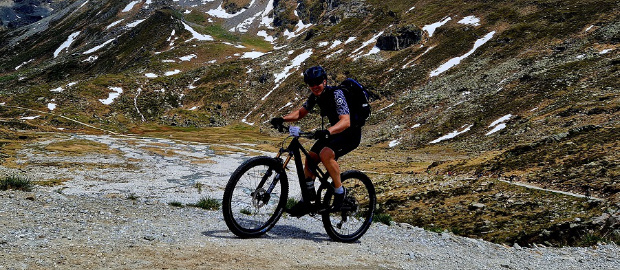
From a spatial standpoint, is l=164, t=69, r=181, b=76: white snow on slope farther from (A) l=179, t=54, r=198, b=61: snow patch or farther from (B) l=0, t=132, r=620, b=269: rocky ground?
(B) l=0, t=132, r=620, b=269: rocky ground

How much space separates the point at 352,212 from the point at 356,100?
3.14m

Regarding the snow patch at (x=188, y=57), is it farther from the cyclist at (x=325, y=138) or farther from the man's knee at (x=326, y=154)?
the man's knee at (x=326, y=154)

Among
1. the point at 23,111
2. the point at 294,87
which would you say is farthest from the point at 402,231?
the point at 23,111

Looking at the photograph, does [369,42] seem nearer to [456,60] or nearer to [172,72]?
[456,60]

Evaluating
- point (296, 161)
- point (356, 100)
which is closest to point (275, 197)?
point (296, 161)

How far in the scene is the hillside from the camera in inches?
703

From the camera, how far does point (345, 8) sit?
187m

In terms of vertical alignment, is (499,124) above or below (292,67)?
below

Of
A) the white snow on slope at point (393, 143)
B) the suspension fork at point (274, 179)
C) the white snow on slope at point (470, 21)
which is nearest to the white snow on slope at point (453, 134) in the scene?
the white snow on slope at point (393, 143)

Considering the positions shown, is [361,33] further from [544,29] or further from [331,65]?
[544,29]

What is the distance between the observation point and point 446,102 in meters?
75.0

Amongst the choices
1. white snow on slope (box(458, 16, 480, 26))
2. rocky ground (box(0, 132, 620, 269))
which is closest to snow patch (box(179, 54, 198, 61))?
white snow on slope (box(458, 16, 480, 26))

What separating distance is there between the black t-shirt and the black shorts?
400mm

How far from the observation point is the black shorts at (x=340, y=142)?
29.0ft
